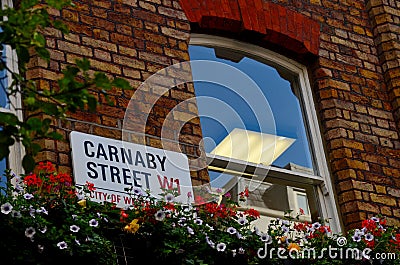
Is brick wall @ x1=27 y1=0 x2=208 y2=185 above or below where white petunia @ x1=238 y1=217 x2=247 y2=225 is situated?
→ above

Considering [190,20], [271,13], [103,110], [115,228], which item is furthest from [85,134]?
[271,13]

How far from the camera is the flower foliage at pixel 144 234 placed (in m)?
4.47

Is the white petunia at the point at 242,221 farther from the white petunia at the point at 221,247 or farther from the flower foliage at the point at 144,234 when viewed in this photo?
the white petunia at the point at 221,247

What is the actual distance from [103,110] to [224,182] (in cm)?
100

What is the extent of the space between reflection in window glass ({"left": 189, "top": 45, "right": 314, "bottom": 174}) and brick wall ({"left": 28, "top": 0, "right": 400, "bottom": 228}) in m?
0.18

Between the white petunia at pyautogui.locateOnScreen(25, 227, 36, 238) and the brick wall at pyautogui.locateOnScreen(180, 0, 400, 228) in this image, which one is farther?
the brick wall at pyautogui.locateOnScreen(180, 0, 400, 228)

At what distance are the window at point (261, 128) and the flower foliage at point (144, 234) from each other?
2.61ft

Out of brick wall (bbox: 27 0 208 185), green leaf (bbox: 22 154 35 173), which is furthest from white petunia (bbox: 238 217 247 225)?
green leaf (bbox: 22 154 35 173)

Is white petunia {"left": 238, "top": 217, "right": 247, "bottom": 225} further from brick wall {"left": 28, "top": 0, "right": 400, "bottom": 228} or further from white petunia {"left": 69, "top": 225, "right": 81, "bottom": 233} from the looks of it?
white petunia {"left": 69, "top": 225, "right": 81, "bottom": 233}

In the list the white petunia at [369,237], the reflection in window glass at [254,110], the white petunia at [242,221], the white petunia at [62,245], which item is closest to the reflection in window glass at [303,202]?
the reflection in window glass at [254,110]

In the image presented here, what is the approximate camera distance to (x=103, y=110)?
578 cm

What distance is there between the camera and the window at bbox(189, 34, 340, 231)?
20.7 feet

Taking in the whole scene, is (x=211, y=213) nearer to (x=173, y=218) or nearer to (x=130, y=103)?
(x=173, y=218)

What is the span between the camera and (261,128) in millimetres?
6637
